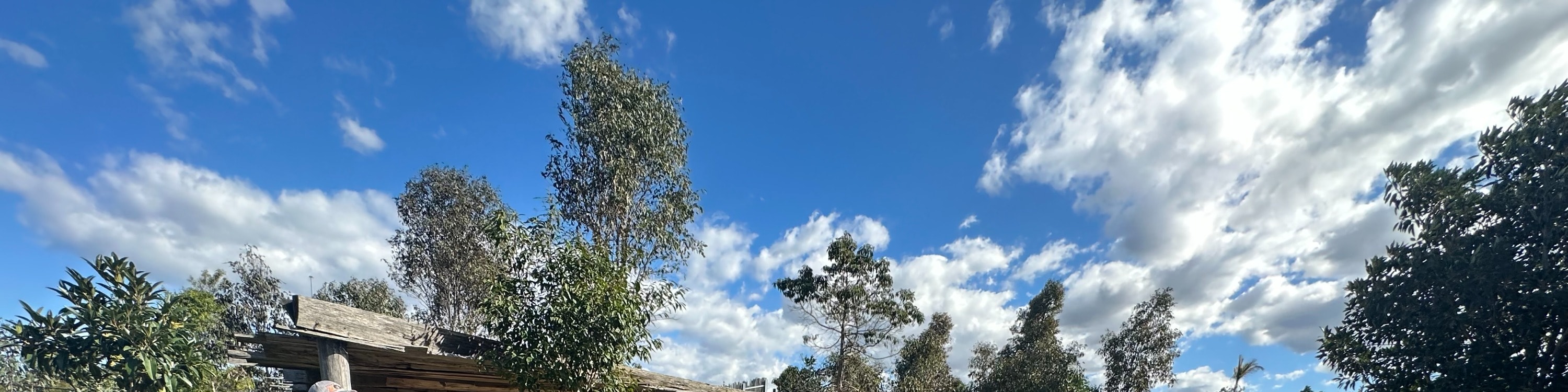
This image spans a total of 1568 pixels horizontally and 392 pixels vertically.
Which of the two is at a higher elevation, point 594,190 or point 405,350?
point 594,190

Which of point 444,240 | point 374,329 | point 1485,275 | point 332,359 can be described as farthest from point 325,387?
point 444,240

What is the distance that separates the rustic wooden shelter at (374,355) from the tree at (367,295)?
16.3 m

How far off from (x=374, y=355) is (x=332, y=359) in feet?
5.64

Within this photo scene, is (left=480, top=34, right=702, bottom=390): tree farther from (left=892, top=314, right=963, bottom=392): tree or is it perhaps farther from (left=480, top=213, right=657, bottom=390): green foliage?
(left=892, top=314, right=963, bottom=392): tree

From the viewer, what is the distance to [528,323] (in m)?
6.65

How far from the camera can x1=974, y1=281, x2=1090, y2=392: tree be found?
69.8ft

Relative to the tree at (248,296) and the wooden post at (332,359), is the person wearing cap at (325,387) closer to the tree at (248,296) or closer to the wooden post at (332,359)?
the wooden post at (332,359)

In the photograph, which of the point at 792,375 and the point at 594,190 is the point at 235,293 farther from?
the point at 792,375

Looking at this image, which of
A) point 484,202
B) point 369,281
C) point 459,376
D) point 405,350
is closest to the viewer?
point 405,350

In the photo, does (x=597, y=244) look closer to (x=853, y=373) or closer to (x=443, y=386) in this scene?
(x=443, y=386)

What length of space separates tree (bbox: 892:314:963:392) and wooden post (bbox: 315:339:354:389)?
1748cm

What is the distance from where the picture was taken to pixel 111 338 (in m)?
5.52

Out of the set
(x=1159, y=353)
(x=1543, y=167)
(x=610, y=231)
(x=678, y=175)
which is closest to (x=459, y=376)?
(x=610, y=231)

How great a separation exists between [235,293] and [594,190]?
638 inches
